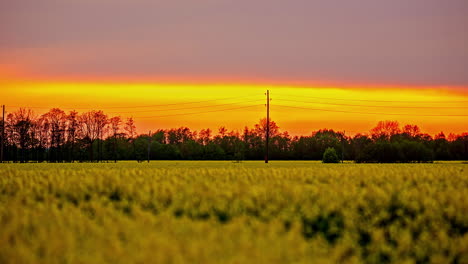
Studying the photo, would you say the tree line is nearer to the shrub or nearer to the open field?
the shrub

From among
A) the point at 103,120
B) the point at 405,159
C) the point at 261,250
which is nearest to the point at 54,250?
the point at 261,250

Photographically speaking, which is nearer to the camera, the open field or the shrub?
the open field

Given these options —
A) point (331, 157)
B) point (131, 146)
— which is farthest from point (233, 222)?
point (131, 146)

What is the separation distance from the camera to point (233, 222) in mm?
9602

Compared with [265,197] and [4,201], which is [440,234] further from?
[4,201]

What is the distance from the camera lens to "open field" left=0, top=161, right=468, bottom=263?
7145 millimetres

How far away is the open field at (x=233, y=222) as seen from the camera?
714cm

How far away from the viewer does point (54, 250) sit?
7062 mm

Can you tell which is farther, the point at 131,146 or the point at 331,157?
the point at 131,146

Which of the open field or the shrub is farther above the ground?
the shrub

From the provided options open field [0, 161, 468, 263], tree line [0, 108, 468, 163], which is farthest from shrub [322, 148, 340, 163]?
open field [0, 161, 468, 263]

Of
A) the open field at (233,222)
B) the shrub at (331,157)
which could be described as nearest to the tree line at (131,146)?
the shrub at (331,157)

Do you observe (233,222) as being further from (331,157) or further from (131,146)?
(131,146)

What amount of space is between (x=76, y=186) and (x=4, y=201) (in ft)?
7.14
